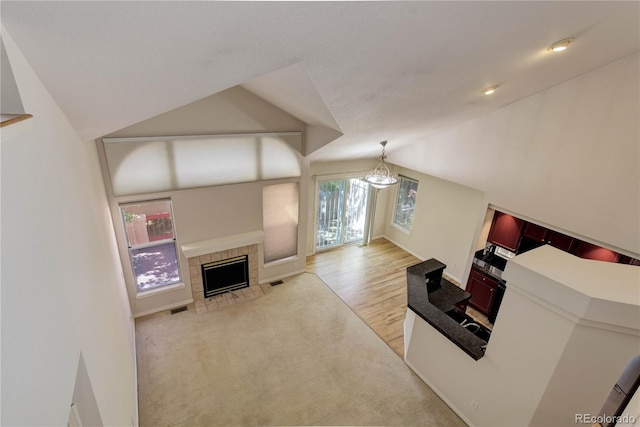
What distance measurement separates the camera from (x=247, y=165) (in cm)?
518

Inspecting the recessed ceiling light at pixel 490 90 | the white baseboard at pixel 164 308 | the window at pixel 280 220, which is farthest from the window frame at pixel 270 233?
the recessed ceiling light at pixel 490 90

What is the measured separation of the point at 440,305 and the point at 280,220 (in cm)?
317

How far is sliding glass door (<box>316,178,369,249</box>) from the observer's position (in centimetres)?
736

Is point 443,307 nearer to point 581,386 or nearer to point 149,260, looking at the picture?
point 581,386

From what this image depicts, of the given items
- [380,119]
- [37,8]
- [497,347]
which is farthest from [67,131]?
[497,347]

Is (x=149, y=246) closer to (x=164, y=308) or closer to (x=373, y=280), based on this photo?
(x=164, y=308)

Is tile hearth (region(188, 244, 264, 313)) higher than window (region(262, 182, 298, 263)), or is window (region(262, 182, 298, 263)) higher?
window (region(262, 182, 298, 263))

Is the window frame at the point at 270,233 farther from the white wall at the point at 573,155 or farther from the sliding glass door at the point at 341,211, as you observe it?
the white wall at the point at 573,155

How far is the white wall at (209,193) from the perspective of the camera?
4.43m

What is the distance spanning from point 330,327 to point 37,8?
196 inches

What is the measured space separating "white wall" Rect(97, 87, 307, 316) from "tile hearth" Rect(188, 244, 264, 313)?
0.13m

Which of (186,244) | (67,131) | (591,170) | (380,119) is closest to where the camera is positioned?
(67,131)

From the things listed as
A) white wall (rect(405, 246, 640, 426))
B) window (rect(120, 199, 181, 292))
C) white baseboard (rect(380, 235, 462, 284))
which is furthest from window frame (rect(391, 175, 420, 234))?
window (rect(120, 199, 181, 292))

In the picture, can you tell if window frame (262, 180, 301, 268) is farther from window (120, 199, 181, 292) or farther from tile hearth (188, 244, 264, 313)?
window (120, 199, 181, 292)
